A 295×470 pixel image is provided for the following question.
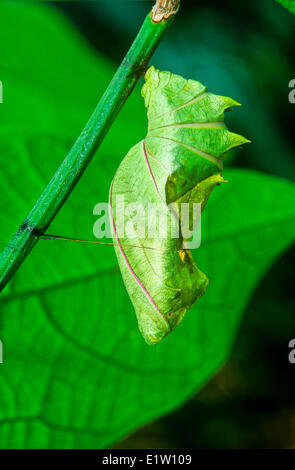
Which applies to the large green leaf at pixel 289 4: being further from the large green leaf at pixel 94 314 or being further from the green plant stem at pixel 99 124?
the large green leaf at pixel 94 314

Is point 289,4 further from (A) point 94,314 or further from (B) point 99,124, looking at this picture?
(A) point 94,314

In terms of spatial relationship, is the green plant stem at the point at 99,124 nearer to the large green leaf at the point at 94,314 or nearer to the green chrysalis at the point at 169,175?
the green chrysalis at the point at 169,175

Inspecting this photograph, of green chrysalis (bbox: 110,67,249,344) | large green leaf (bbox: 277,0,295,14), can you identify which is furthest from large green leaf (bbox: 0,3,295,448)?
large green leaf (bbox: 277,0,295,14)

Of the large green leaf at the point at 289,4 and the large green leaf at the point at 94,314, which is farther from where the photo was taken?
the large green leaf at the point at 94,314


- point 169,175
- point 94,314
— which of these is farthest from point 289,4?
point 94,314

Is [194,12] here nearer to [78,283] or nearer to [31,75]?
[31,75]

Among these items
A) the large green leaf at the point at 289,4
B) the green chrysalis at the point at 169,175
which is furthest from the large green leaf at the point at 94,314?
the large green leaf at the point at 289,4

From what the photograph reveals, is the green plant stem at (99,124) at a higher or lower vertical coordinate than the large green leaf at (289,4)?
lower
